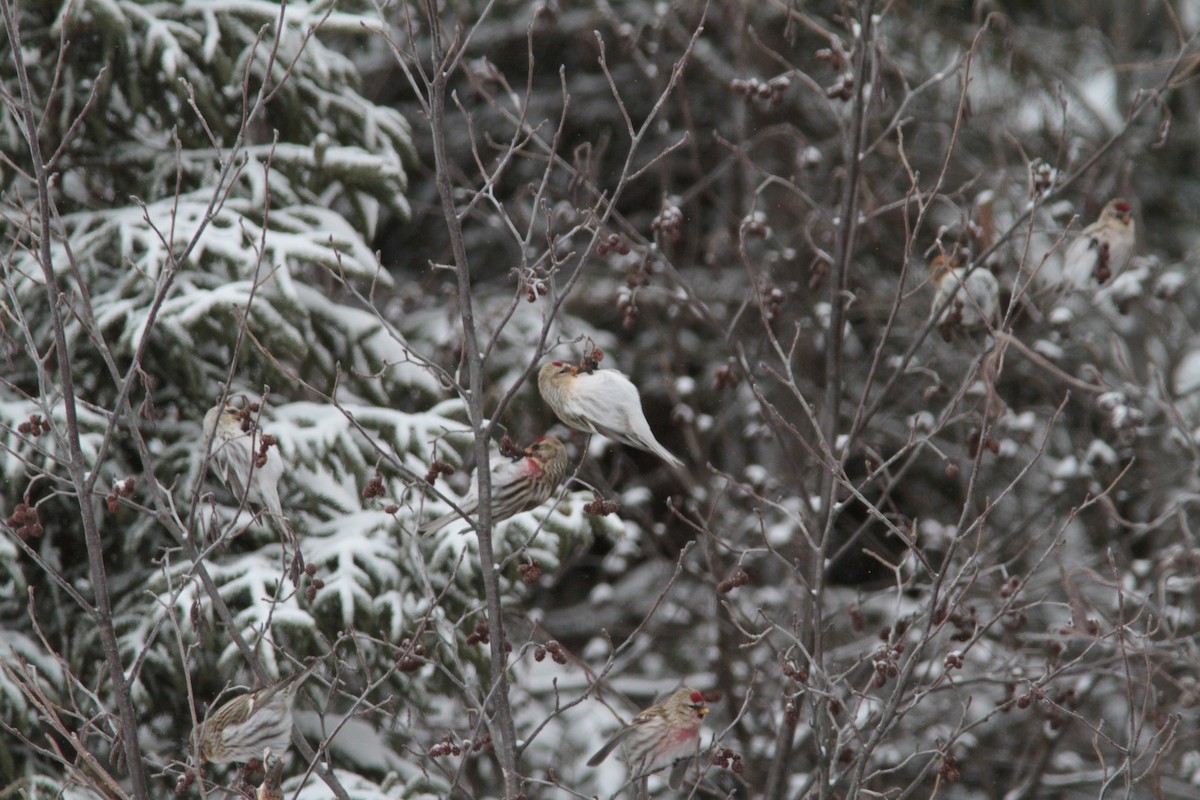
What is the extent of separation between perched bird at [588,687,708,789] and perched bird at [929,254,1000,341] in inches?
59.3

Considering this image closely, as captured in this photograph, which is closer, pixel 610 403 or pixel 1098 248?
pixel 610 403

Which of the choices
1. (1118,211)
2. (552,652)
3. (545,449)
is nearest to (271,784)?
(552,652)

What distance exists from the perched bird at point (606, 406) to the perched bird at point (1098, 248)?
2.32 metres

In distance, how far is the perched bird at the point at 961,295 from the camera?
14.1 feet

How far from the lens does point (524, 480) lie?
356 cm

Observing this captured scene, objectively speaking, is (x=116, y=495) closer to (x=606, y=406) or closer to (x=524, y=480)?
(x=524, y=480)

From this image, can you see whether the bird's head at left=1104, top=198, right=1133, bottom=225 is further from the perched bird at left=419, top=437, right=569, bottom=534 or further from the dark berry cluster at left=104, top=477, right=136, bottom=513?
the dark berry cluster at left=104, top=477, right=136, bottom=513

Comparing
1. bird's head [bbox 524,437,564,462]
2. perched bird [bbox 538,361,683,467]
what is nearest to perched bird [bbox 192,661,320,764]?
bird's head [bbox 524,437,564,462]

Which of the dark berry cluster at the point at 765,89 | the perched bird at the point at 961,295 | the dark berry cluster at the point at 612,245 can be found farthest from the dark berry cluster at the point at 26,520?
the dark berry cluster at the point at 765,89

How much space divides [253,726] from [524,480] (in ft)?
3.43

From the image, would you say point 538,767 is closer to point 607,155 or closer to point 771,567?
point 771,567

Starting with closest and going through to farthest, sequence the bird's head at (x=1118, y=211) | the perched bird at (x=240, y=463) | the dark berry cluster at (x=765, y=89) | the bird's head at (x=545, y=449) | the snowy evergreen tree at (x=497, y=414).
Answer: the snowy evergreen tree at (x=497, y=414)
the bird's head at (x=545, y=449)
the perched bird at (x=240, y=463)
the dark berry cluster at (x=765, y=89)
the bird's head at (x=1118, y=211)

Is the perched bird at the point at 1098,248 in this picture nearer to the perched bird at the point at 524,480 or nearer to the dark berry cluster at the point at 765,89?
the dark berry cluster at the point at 765,89

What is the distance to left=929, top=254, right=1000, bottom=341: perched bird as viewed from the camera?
429 centimetres
